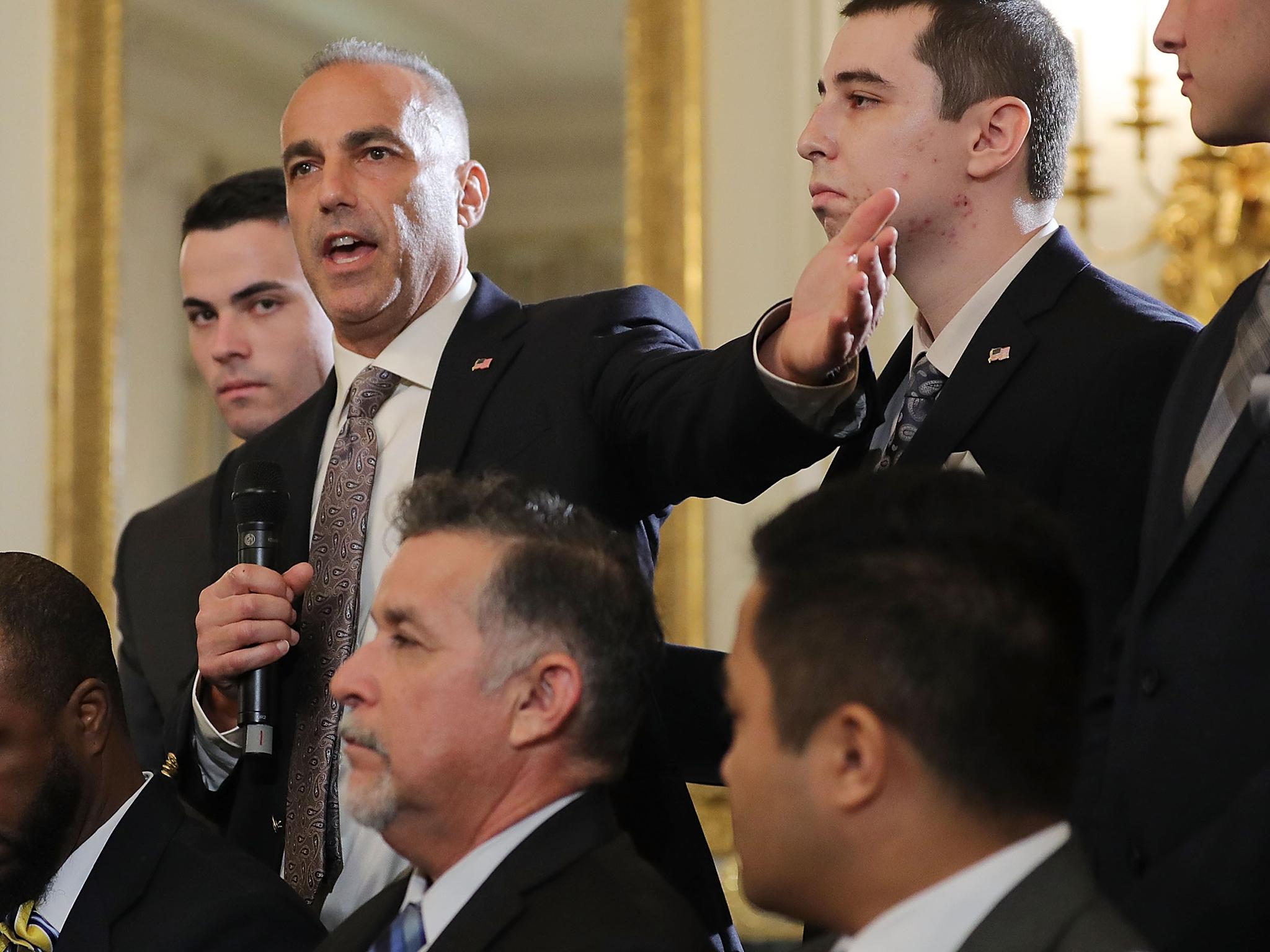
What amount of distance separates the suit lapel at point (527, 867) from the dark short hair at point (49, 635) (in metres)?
0.87

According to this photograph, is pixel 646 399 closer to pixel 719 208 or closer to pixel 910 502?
pixel 910 502

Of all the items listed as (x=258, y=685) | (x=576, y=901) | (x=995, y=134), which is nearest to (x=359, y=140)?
(x=258, y=685)

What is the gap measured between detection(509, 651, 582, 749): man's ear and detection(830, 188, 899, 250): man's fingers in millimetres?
549

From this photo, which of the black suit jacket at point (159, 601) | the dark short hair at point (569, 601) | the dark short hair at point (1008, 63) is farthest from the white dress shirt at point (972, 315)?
the black suit jacket at point (159, 601)

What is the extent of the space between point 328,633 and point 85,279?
3.03 meters

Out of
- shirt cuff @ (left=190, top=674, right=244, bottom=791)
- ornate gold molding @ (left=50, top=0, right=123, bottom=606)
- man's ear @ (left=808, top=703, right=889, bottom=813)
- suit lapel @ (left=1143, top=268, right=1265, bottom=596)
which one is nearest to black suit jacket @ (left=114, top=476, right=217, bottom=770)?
shirt cuff @ (left=190, top=674, right=244, bottom=791)

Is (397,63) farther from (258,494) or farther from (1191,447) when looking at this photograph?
(1191,447)

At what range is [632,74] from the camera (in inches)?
177

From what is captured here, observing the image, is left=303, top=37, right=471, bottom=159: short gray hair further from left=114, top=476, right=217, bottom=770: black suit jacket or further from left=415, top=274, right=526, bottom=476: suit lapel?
left=114, top=476, right=217, bottom=770: black suit jacket

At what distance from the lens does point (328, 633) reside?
7.66 ft

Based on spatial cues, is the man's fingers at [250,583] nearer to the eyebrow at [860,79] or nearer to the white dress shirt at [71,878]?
the white dress shirt at [71,878]

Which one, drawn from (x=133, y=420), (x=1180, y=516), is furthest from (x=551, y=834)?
(x=133, y=420)

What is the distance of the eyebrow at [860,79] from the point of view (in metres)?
2.14

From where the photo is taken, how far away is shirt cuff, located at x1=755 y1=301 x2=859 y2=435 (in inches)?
72.1
